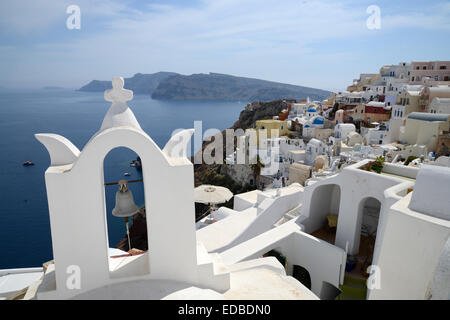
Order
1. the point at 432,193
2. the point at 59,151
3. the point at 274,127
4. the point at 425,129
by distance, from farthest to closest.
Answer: the point at 274,127 → the point at 425,129 → the point at 432,193 → the point at 59,151

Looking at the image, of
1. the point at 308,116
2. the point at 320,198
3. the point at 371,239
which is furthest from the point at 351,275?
the point at 308,116

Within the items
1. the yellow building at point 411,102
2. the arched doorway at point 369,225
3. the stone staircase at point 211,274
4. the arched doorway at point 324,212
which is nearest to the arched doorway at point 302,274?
the arched doorway at point 324,212

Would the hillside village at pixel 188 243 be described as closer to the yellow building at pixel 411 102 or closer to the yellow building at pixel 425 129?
the yellow building at pixel 425 129

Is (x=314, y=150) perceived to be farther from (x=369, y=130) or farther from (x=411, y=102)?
(x=411, y=102)

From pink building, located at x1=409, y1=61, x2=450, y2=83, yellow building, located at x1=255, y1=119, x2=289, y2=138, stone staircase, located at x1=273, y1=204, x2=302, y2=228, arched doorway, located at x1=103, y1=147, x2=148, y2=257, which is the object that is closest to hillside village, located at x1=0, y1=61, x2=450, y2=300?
stone staircase, located at x1=273, y1=204, x2=302, y2=228

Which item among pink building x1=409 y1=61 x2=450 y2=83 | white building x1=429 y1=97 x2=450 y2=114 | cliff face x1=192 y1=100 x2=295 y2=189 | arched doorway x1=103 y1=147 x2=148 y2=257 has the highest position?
pink building x1=409 y1=61 x2=450 y2=83

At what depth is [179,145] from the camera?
3.83m

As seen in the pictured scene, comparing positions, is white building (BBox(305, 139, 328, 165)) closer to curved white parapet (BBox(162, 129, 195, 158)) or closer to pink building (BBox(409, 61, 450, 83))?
pink building (BBox(409, 61, 450, 83))

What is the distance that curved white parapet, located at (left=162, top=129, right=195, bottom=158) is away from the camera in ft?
12.4

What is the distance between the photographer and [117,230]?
32.2 metres

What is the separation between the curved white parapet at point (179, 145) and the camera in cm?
377

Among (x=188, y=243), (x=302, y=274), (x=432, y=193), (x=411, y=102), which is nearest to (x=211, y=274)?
(x=188, y=243)

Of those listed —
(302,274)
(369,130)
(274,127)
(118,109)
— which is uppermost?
(118,109)
